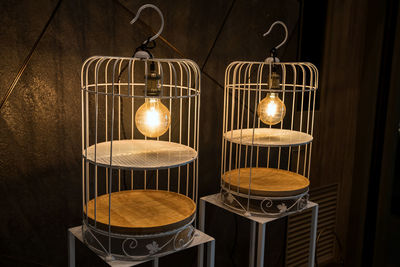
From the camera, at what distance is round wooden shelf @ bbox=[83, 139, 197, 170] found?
5.26ft

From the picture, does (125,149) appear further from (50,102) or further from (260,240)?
(260,240)

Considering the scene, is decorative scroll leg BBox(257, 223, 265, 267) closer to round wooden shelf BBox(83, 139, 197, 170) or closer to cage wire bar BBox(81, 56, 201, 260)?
cage wire bar BBox(81, 56, 201, 260)

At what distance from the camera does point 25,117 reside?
181cm

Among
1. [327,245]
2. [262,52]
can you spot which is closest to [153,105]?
[262,52]

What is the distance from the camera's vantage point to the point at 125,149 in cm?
182

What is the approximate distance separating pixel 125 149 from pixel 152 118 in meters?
0.24

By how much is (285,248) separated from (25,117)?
208 centimetres

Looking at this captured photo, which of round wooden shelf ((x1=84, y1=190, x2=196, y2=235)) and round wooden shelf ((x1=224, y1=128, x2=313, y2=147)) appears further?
round wooden shelf ((x1=224, y1=128, x2=313, y2=147))

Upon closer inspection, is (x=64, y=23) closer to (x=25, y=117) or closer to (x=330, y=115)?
(x=25, y=117)

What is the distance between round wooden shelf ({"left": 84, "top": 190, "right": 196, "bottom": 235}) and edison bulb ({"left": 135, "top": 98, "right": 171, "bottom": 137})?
324 mm

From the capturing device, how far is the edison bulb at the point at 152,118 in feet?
5.46

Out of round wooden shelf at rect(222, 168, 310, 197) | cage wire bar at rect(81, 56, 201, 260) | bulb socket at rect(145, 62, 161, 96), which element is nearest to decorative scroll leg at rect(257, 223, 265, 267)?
round wooden shelf at rect(222, 168, 310, 197)

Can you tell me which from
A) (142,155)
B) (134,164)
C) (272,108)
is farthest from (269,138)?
(134,164)

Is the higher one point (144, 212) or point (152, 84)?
point (152, 84)
